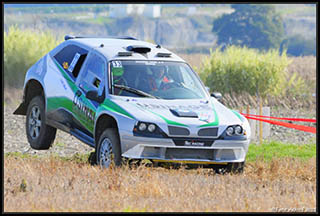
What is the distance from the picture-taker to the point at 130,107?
10.8m

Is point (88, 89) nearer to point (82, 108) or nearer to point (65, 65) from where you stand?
point (82, 108)

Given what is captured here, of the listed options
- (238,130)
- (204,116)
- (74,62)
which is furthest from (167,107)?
(74,62)

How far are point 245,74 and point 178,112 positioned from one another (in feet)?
53.7

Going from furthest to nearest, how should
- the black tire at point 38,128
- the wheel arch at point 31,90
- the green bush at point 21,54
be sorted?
1. the green bush at point 21,54
2. the wheel arch at point 31,90
3. the black tire at point 38,128

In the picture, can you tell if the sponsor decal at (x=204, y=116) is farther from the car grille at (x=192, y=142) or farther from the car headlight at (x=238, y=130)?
the car headlight at (x=238, y=130)

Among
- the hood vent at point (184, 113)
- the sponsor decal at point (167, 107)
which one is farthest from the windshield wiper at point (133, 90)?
the hood vent at point (184, 113)

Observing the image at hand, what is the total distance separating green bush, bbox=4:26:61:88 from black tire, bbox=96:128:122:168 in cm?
1599

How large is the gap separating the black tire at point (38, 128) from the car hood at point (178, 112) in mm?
2365

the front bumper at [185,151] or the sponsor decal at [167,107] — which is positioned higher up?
the sponsor decal at [167,107]

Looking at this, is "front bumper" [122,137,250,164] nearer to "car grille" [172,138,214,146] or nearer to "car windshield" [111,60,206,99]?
"car grille" [172,138,214,146]

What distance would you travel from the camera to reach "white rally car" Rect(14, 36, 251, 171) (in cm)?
1052

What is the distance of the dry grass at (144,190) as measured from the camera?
836 centimetres

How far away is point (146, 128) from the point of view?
412 inches

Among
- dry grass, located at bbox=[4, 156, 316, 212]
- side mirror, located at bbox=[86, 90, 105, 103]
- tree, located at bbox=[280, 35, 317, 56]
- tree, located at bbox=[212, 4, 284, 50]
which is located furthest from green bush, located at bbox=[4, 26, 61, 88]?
tree, located at bbox=[280, 35, 317, 56]
